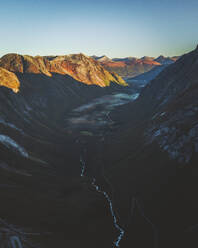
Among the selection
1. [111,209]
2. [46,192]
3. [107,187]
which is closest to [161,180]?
[111,209]

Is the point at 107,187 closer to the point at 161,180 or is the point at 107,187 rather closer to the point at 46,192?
the point at 161,180

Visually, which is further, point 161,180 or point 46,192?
point 46,192

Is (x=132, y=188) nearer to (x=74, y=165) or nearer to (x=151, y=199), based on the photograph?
(x=151, y=199)

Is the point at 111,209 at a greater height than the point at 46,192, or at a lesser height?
greater

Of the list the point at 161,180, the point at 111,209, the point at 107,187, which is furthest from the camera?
the point at 107,187

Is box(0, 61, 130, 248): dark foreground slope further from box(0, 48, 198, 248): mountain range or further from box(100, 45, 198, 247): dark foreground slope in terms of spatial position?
box(100, 45, 198, 247): dark foreground slope

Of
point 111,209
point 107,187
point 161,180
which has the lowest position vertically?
point 107,187

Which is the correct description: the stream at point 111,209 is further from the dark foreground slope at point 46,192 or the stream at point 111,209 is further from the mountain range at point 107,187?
the dark foreground slope at point 46,192

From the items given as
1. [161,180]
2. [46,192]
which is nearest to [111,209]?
[161,180]

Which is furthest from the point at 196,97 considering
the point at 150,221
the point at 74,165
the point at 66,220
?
the point at 66,220

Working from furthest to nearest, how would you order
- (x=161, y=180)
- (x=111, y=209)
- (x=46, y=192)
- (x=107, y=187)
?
(x=107, y=187), (x=46, y=192), (x=161, y=180), (x=111, y=209)
